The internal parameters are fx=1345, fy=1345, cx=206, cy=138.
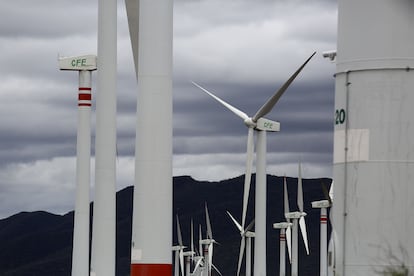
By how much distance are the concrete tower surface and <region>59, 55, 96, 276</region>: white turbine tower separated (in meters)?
35.4

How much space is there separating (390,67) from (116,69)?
3074 centimetres

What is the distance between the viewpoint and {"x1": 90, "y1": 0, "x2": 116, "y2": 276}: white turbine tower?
215ft

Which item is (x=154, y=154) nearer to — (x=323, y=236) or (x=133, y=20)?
(x=133, y=20)

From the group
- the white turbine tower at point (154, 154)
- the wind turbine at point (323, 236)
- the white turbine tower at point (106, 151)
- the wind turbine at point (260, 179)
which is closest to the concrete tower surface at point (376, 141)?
the white turbine tower at point (154, 154)

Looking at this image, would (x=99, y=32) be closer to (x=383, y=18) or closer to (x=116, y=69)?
(x=116, y=69)

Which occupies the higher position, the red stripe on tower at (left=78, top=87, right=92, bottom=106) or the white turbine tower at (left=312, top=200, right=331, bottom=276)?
the red stripe on tower at (left=78, top=87, right=92, bottom=106)

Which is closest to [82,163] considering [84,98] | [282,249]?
[84,98]

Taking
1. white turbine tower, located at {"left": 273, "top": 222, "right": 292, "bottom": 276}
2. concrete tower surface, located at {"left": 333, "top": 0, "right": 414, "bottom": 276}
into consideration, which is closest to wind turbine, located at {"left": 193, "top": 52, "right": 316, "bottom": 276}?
white turbine tower, located at {"left": 273, "top": 222, "right": 292, "bottom": 276}

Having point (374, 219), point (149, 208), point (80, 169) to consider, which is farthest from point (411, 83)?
point (80, 169)

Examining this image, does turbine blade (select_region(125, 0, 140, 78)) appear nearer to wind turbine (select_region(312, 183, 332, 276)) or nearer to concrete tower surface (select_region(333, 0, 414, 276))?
concrete tower surface (select_region(333, 0, 414, 276))

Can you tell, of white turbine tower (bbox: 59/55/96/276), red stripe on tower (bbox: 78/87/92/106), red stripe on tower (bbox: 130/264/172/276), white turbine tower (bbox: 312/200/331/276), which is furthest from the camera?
white turbine tower (bbox: 312/200/331/276)

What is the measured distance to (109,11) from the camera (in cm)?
6662

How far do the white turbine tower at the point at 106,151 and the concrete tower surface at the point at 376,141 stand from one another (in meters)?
29.0

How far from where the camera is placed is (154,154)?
3831 centimetres
